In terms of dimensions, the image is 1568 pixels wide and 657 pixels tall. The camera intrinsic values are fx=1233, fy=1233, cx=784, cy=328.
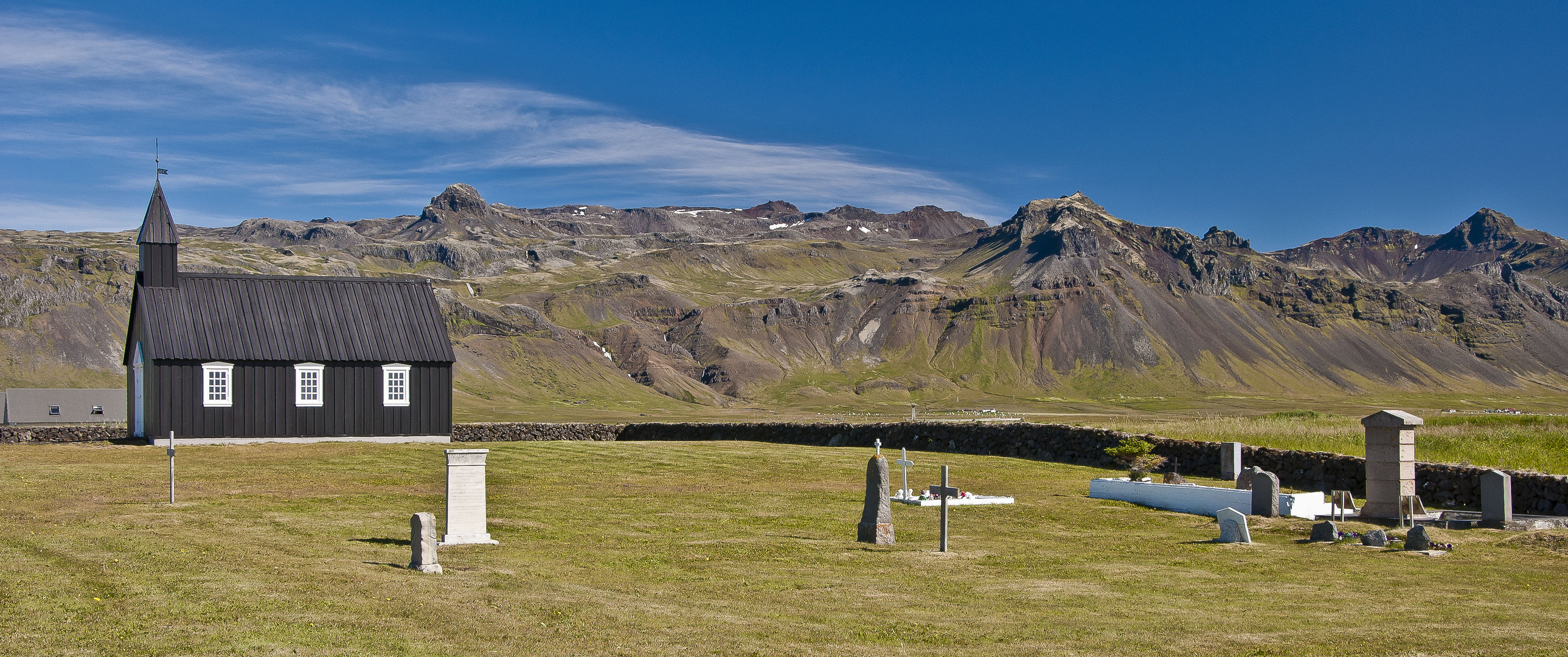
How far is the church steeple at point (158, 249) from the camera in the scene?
47156mm

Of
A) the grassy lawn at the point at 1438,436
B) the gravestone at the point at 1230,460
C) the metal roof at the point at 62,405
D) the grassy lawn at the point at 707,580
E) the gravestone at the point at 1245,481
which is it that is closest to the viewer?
the grassy lawn at the point at 707,580

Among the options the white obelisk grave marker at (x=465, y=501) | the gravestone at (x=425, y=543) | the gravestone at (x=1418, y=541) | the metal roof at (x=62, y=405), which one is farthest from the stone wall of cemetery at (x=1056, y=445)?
the metal roof at (x=62, y=405)

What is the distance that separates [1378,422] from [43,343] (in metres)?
166

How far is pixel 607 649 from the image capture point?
12.3 m

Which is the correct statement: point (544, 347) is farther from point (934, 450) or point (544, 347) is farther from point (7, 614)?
point (7, 614)

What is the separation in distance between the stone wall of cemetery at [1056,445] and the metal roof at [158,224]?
1367 centimetres

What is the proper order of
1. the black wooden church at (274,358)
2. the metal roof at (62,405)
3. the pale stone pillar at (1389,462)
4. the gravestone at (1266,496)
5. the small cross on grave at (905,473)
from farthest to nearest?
the metal roof at (62,405)
the black wooden church at (274,358)
the small cross on grave at (905,473)
the gravestone at (1266,496)
the pale stone pillar at (1389,462)

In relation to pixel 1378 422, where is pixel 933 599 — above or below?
below

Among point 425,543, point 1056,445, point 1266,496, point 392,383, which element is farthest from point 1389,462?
point 392,383

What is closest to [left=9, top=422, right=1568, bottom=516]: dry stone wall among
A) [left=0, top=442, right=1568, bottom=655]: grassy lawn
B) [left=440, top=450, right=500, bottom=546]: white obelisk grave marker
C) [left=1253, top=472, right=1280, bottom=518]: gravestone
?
[left=0, top=442, right=1568, bottom=655]: grassy lawn

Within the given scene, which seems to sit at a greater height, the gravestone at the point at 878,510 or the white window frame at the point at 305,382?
the white window frame at the point at 305,382

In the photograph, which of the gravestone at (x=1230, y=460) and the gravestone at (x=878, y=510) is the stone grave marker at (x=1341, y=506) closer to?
the gravestone at (x=1230, y=460)

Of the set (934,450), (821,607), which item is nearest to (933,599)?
(821,607)

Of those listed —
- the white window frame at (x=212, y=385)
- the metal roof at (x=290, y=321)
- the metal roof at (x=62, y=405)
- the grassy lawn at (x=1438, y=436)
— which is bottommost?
the metal roof at (x=62, y=405)
